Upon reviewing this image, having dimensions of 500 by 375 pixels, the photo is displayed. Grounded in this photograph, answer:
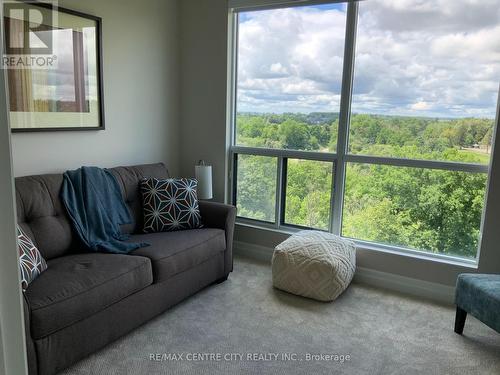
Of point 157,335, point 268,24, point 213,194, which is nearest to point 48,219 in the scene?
point 157,335

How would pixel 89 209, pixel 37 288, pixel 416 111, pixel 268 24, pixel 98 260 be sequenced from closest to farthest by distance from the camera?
1. pixel 37 288
2. pixel 98 260
3. pixel 89 209
4. pixel 416 111
5. pixel 268 24

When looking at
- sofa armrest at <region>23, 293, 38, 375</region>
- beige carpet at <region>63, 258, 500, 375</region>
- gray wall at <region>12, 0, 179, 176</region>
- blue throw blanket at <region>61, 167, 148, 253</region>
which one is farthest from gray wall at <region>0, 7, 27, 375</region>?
gray wall at <region>12, 0, 179, 176</region>

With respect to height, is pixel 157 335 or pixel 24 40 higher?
pixel 24 40

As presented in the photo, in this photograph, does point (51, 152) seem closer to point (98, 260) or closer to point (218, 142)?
point (98, 260)

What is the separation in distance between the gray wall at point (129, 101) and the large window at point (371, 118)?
0.63m

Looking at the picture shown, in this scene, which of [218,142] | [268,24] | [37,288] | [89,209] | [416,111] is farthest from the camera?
[218,142]

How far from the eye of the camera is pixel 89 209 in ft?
9.02

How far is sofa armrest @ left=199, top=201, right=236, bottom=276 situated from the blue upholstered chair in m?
1.64

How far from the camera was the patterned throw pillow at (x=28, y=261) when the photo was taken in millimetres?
1995

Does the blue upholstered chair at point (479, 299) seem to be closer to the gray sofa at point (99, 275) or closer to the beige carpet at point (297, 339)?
the beige carpet at point (297, 339)

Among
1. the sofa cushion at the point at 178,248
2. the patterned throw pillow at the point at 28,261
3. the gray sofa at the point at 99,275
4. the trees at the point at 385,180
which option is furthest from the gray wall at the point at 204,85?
the patterned throw pillow at the point at 28,261

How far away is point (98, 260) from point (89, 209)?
0.47 metres

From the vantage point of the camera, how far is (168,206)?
3.15 m

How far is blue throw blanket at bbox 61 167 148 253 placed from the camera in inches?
104
